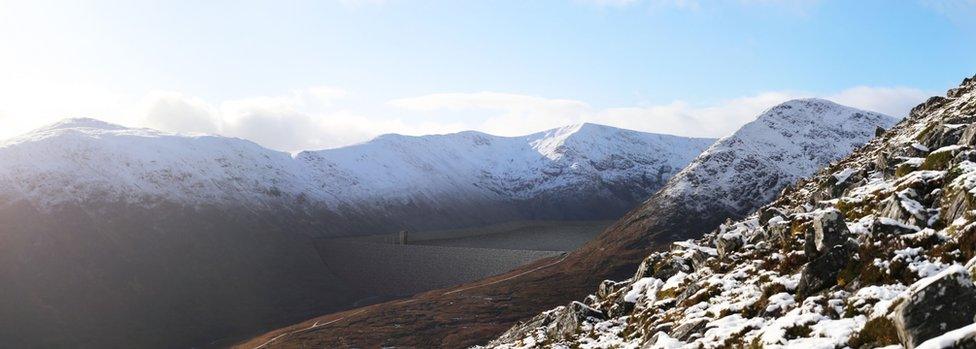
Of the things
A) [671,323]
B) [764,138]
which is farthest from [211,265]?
[671,323]

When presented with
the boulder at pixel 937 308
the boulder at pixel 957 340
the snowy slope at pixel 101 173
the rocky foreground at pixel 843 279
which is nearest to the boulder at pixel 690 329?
the rocky foreground at pixel 843 279

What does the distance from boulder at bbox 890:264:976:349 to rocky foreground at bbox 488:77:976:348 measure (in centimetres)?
2

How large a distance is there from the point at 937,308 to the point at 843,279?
5010mm

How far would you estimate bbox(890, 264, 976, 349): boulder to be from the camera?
1083 cm

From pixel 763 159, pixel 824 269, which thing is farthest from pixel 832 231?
pixel 763 159

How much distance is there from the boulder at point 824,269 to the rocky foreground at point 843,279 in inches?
1.1

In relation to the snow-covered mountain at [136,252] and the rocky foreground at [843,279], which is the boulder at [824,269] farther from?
the snow-covered mountain at [136,252]

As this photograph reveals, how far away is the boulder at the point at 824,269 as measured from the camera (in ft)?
53.4

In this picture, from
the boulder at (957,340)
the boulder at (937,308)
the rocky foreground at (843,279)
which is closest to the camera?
the boulder at (957,340)

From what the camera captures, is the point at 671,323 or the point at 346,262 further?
the point at 346,262

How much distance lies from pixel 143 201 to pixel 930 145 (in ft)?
575

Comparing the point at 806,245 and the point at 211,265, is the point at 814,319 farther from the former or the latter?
the point at 211,265

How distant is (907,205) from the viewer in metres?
17.9

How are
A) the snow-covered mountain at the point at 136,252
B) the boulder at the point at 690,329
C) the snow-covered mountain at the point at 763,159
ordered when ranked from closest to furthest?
1. the boulder at the point at 690,329
2. the snow-covered mountain at the point at 136,252
3. the snow-covered mountain at the point at 763,159
